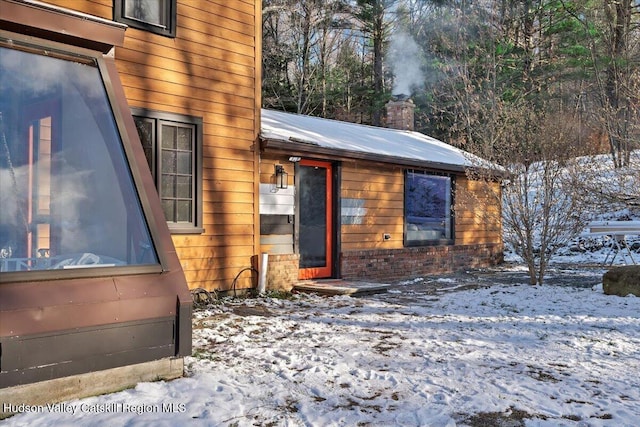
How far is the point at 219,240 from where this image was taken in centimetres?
717

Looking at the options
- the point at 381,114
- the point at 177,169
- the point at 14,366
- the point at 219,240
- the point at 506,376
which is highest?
the point at 381,114

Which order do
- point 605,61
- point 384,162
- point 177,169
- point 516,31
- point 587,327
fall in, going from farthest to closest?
point 516,31 < point 605,61 < point 384,162 < point 177,169 < point 587,327

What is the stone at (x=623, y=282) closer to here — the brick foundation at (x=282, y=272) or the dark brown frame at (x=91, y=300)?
the brick foundation at (x=282, y=272)

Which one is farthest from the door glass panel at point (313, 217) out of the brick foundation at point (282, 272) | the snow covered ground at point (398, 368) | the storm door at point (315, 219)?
the snow covered ground at point (398, 368)

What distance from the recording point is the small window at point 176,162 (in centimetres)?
650

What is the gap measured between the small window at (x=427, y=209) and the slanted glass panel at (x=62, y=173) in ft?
24.0

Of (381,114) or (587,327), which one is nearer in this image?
(587,327)

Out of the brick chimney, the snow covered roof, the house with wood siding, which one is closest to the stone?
the house with wood siding

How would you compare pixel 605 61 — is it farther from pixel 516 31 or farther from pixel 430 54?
pixel 430 54

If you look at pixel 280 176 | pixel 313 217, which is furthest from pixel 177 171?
pixel 313 217

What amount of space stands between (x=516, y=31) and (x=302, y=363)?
21616 millimetres

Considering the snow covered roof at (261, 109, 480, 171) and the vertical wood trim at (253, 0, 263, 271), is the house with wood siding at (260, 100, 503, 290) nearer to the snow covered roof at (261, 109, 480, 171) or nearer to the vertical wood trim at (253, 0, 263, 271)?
the snow covered roof at (261, 109, 480, 171)

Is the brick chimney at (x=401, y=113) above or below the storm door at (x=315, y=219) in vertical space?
above

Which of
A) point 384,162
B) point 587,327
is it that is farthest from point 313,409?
point 384,162
